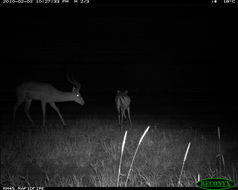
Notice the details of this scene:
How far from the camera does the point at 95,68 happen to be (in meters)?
38.1

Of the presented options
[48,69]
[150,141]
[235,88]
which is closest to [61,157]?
[150,141]

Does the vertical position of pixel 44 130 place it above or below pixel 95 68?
below

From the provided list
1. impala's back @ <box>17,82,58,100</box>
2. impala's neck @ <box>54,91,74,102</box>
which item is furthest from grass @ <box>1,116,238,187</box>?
→ impala's neck @ <box>54,91,74,102</box>

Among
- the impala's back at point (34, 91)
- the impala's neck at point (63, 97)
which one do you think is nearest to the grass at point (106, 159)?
the impala's back at point (34, 91)

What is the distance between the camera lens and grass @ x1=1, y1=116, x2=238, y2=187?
14.7 feet

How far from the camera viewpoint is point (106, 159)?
227 inches

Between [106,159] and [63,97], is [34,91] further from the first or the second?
[106,159]

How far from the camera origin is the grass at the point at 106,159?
4.49m

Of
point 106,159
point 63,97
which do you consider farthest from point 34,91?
point 106,159

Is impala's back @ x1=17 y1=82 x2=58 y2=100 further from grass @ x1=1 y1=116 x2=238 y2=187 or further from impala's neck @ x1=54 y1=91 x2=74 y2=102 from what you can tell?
grass @ x1=1 y1=116 x2=238 y2=187

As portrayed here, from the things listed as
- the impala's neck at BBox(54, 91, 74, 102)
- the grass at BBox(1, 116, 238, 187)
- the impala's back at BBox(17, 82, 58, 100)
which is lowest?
the grass at BBox(1, 116, 238, 187)

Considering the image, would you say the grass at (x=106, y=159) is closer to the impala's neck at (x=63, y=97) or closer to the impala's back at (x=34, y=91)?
the impala's back at (x=34, y=91)

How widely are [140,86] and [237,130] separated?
22.4 meters

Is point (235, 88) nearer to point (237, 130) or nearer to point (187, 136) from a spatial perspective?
point (237, 130)
